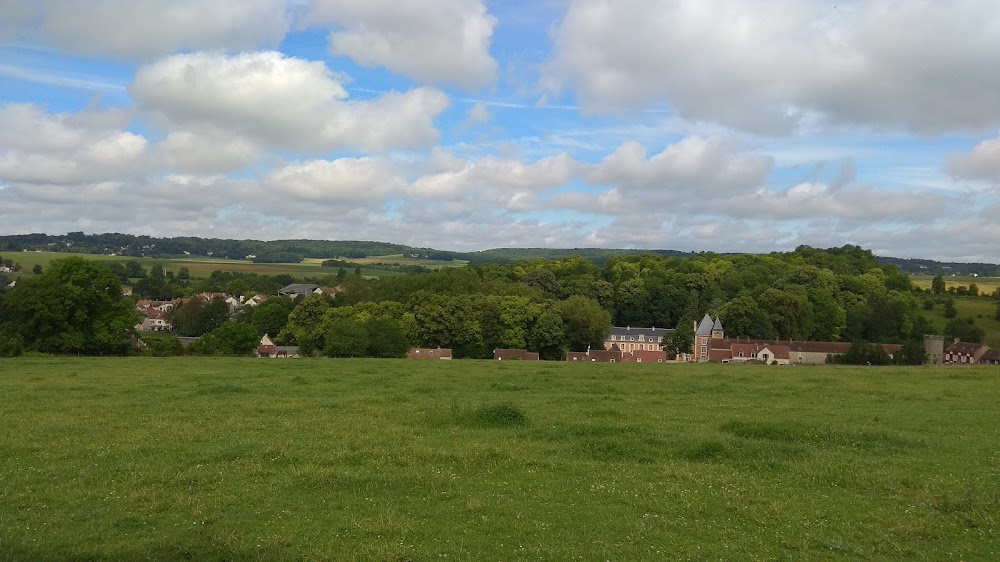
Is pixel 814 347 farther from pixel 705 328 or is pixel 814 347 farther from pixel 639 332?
pixel 639 332

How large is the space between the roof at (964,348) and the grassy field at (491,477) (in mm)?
65336

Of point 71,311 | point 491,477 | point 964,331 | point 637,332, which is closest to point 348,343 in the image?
point 71,311

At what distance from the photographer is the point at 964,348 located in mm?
79125

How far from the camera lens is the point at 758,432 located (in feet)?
52.0

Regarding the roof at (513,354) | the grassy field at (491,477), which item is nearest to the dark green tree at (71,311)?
the grassy field at (491,477)

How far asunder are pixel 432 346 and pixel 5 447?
62852mm

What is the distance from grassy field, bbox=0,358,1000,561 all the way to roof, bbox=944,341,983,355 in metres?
65.3

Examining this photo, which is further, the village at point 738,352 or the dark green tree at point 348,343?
the village at point 738,352

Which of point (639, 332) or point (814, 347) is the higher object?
point (814, 347)

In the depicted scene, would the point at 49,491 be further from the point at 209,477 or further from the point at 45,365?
the point at 45,365

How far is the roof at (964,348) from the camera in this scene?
77312 millimetres

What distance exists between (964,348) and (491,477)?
87.1 meters

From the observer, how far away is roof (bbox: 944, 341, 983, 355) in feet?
254

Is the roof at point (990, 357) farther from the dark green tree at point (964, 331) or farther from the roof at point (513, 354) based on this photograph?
the roof at point (513, 354)
